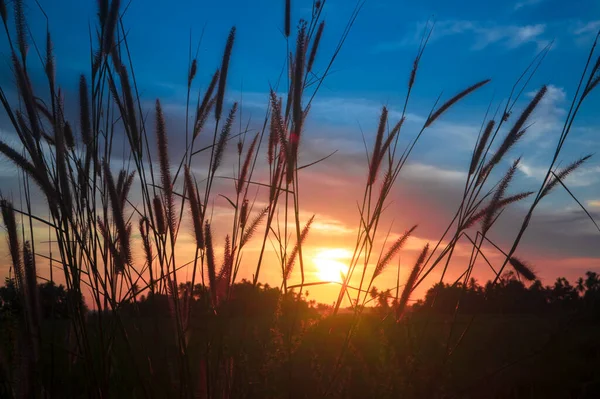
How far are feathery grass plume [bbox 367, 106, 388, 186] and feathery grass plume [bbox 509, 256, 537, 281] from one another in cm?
71

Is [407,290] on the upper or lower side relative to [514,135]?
lower

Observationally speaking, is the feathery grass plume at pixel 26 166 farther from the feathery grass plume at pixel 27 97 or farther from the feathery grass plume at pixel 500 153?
the feathery grass plume at pixel 500 153

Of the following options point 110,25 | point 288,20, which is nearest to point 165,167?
point 110,25

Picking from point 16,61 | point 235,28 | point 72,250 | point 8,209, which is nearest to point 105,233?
point 72,250

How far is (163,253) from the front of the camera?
6.61 ft

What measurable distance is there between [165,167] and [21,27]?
67 cm

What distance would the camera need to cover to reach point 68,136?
6.82 ft

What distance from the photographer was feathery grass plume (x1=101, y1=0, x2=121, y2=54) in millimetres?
1785

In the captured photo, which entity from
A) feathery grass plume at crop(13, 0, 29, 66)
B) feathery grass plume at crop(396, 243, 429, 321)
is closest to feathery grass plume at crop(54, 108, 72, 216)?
feathery grass plume at crop(13, 0, 29, 66)

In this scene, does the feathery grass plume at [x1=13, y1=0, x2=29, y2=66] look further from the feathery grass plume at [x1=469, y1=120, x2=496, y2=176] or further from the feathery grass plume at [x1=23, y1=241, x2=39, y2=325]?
the feathery grass plume at [x1=469, y1=120, x2=496, y2=176]

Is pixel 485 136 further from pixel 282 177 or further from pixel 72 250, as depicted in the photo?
pixel 72 250

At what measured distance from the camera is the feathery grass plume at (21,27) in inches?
72.1

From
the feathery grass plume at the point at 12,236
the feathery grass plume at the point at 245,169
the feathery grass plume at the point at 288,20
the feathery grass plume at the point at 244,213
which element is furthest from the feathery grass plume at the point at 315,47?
the feathery grass plume at the point at 12,236

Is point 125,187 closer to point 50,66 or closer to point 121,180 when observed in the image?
point 121,180
